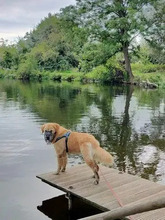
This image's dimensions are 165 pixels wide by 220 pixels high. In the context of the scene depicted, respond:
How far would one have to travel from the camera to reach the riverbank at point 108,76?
38781 millimetres

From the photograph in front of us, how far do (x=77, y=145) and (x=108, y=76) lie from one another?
3859 centimetres

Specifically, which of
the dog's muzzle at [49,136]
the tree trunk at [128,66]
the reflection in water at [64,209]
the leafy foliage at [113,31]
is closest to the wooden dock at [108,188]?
the reflection in water at [64,209]

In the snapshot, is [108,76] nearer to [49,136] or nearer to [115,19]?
[115,19]

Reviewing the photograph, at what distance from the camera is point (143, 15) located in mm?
38969

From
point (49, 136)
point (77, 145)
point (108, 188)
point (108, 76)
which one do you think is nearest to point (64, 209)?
point (108, 188)

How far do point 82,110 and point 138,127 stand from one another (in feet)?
17.5

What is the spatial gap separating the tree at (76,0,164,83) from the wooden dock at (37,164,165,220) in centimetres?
3303

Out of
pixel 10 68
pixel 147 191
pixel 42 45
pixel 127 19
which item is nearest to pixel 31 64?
pixel 42 45

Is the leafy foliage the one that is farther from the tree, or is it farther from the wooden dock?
the wooden dock

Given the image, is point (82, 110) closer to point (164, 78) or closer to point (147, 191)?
point (147, 191)

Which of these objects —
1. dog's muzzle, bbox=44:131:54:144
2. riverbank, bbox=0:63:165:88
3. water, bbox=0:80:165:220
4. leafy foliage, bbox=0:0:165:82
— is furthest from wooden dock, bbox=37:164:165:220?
leafy foliage, bbox=0:0:165:82

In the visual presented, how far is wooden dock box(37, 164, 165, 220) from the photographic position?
19.5 ft

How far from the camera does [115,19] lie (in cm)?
3975

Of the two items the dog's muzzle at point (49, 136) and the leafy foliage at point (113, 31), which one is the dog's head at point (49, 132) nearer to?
the dog's muzzle at point (49, 136)
